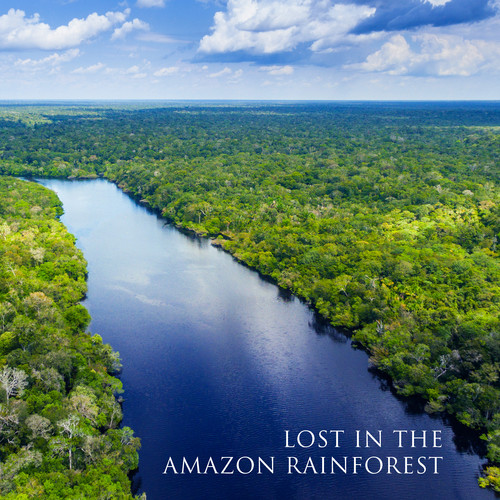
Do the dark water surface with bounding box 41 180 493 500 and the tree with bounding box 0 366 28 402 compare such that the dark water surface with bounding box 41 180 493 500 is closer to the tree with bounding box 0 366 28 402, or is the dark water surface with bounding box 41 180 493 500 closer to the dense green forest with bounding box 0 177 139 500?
the dense green forest with bounding box 0 177 139 500

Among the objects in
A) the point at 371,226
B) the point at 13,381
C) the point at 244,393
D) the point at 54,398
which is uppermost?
the point at 371,226

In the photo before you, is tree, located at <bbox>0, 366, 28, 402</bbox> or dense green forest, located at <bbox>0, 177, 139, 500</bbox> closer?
dense green forest, located at <bbox>0, 177, 139, 500</bbox>

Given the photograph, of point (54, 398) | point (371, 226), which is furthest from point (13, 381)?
point (371, 226)

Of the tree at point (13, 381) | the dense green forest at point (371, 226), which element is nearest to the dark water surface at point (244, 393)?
the dense green forest at point (371, 226)

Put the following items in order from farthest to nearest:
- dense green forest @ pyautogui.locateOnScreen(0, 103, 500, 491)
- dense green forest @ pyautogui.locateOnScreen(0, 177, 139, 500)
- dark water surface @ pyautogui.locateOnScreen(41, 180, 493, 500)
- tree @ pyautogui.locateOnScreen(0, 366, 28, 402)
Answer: dense green forest @ pyautogui.locateOnScreen(0, 103, 500, 491) → tree @ pyautogui.locateOnScreen(0, 366, 28, 402) → dark water surface @ pyautogui.locateOnScreen(41, 180, 493, 500) → dense green forest @ pyautogui.locateOnScreen(0, 177, 139, 500)

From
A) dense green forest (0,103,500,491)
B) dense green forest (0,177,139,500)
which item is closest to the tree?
dense green forest (0,177,139,500)

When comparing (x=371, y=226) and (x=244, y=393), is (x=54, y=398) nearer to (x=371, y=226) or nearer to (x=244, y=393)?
(x=244, y=393)

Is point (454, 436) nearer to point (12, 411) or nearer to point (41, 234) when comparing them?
point (12, 411)

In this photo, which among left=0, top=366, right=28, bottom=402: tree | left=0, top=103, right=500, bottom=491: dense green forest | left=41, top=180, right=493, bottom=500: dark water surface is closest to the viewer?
left=41, top=180, right=493, bottom=500: dark water surface
